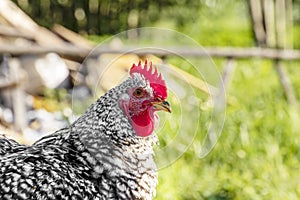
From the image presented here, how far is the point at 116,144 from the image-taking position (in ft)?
12.5

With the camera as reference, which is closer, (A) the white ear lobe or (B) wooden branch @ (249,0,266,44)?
(A) the white ear lobe

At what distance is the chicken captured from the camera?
12.2 ft

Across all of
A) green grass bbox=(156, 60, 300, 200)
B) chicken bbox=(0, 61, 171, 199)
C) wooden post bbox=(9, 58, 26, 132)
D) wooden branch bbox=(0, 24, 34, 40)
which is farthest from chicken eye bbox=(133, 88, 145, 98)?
wooden branch bbox=(0, 24, 34, 40)

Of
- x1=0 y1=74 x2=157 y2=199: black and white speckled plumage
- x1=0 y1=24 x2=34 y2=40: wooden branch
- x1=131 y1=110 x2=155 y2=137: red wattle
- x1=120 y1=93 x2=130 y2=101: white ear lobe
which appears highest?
x1=0 y1=24 x2=34 y2=40: wooden branch

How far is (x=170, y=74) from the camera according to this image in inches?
194

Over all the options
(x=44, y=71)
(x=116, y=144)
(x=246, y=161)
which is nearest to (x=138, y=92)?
(x=116, y=144)

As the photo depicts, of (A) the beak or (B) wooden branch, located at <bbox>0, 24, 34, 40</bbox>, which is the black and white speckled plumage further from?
(B) wooden branch, located at <bbox>0, 24, 34, 40</bbox>

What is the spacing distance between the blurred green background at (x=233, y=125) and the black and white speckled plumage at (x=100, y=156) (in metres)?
1.54

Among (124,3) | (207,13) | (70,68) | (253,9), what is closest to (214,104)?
(70,68)

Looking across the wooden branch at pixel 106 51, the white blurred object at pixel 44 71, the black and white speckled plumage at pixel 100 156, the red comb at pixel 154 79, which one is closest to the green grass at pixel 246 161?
the wooden branch at pixel 106 51

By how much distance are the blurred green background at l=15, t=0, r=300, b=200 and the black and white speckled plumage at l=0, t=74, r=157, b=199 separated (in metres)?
1.54

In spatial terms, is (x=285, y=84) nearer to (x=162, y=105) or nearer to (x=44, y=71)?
(x=44, y=71)

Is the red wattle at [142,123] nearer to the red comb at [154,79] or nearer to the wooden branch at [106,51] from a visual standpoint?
the red comb at [154,79]

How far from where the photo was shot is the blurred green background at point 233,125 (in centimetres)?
580
